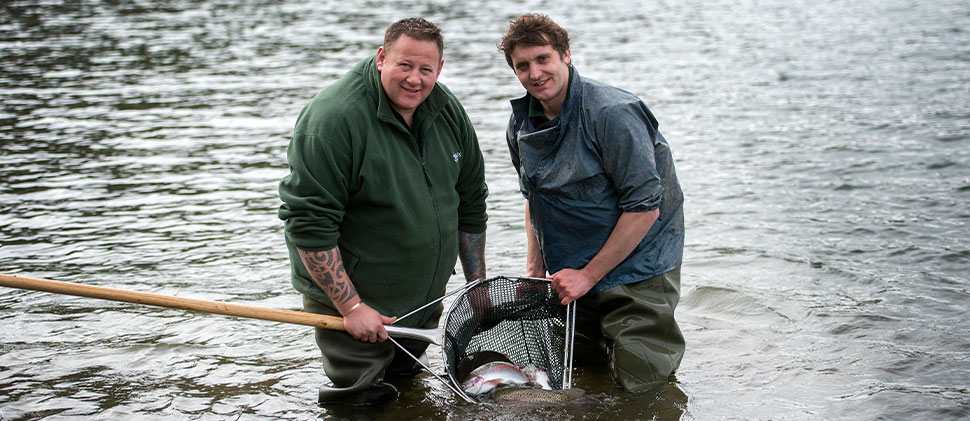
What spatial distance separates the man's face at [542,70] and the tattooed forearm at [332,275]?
4.21 ft

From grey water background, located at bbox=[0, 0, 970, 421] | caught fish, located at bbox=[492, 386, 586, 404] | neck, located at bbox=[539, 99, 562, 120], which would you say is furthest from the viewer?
grey water background, located at bbox=[0, 0, 970, 421]

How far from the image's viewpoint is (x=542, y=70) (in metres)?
4.47

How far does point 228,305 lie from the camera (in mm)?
4414

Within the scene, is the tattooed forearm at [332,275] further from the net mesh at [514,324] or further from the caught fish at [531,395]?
the caught fish at [531,395]

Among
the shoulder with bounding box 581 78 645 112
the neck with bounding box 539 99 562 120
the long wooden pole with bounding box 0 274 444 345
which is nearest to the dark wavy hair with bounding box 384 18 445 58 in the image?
the neck with bounding box 539 99 562 120

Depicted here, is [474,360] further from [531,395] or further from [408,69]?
[408,69]

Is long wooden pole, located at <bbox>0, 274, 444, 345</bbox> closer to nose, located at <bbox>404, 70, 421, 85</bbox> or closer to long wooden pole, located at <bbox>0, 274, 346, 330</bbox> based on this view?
long wooden pole, located at <bbox>0, 274, 346, 330</bbox>

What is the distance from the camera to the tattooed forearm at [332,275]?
427 cm

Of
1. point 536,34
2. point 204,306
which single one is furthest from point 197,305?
point 536,34

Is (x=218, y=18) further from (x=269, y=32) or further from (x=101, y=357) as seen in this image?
(x=101, y=357)

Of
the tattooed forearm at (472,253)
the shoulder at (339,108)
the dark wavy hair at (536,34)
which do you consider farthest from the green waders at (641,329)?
the shoulder at (339,108)

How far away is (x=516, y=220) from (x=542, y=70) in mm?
4649

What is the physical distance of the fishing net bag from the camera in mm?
4887

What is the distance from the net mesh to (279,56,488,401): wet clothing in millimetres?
230
